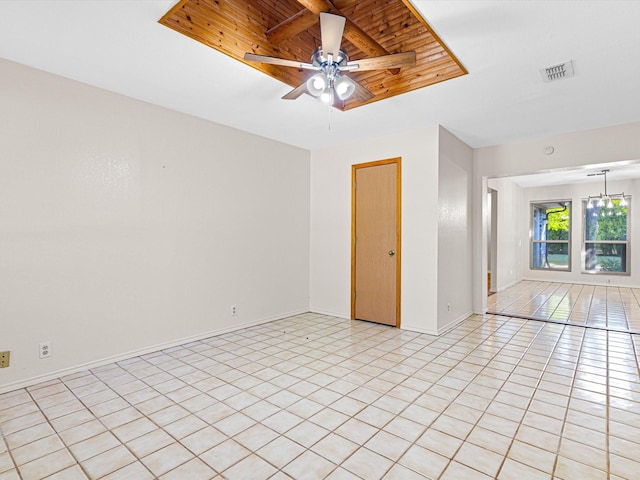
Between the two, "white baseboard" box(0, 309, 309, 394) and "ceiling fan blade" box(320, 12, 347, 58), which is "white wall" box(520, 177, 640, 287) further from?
"ceiling fan blade" box(320, 12, 347, 58)

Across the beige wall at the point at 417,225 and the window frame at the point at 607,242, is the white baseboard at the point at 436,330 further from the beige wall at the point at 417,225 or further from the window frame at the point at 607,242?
the window frame at the point at 607,242

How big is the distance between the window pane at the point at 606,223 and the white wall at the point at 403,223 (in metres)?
6.59

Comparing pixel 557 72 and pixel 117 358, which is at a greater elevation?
pixel 557 72

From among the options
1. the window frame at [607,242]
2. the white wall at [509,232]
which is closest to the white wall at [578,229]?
the window frame at [607,242]

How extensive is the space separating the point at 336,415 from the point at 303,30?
268 cm

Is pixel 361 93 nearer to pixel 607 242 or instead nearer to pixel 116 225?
pixel 116 225

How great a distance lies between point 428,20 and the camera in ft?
6.85

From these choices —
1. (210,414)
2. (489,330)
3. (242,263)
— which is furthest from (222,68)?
(489,330)

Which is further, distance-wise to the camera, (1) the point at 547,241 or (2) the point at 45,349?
(1) the point at 547,241

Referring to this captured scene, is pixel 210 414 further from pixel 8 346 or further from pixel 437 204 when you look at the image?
pixel 437 204

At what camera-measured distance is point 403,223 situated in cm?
425

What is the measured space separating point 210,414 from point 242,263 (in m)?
2.17

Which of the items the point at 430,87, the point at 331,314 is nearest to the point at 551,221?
the point at 331,314

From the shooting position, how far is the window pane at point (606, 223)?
25.4 ft
